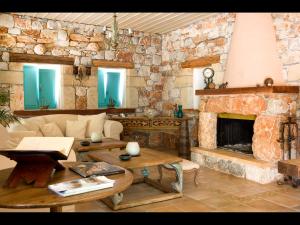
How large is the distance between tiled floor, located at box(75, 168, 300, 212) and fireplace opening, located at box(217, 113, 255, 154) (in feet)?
3.38

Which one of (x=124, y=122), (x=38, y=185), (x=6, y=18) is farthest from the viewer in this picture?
(x=124, y=122)

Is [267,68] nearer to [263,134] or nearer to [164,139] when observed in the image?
[263,134]

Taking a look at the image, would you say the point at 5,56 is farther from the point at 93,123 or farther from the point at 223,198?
the point at 223,198

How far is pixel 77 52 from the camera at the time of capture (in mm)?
6133

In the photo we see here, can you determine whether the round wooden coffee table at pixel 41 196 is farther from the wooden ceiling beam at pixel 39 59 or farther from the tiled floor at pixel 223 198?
the wooden ceiling beam at pixel 39 59

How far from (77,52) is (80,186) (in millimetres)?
5021

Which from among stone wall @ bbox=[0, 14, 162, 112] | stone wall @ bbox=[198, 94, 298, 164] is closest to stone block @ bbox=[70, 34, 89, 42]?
stone wall @ bbox=[0, 14, 162, 112]

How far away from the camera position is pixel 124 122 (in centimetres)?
599

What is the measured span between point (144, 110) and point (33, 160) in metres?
5.45

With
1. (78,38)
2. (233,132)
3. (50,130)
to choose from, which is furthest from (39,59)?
(233,132)

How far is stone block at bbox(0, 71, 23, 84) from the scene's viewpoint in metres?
5.43

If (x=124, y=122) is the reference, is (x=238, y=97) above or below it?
above
